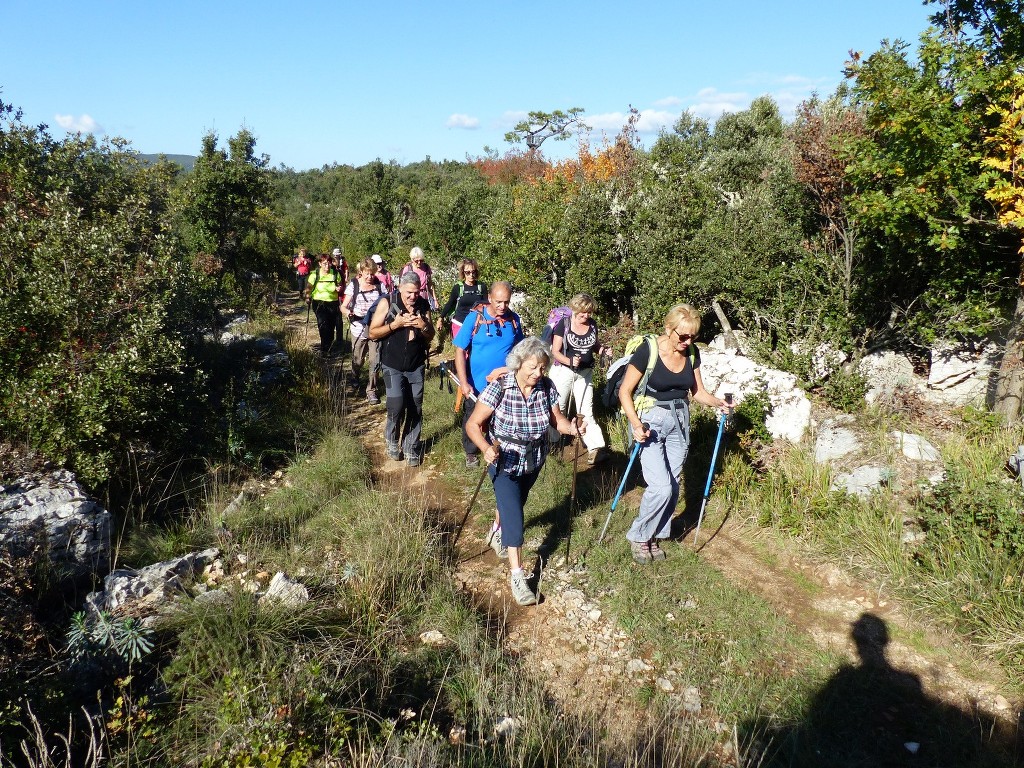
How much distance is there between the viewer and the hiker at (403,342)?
595cm

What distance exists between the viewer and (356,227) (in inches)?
1022

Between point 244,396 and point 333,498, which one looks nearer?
point 333,498

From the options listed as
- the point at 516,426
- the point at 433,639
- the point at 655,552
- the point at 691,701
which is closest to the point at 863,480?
the point at 655,552

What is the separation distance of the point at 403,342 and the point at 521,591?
288cm

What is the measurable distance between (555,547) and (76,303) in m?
4.65

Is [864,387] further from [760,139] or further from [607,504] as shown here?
[760,139]

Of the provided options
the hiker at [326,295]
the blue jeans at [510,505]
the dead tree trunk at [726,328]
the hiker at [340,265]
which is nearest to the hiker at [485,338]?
the blue jeans at [510,505]

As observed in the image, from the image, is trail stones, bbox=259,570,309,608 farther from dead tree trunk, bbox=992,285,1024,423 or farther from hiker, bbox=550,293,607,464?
dead tree trunk, bbox=992,285,1024,423

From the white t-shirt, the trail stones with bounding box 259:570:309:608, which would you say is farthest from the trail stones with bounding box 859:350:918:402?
the white t-shirt

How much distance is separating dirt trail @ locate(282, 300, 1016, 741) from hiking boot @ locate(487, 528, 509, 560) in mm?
84

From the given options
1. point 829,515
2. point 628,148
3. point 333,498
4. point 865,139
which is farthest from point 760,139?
point 333,498

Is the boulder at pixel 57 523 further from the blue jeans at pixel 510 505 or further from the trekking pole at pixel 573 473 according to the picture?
the trekking pole at pixel 573 473

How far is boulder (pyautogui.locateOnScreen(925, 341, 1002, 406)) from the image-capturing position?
→ 257 inches

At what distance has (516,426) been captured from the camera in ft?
13.2
